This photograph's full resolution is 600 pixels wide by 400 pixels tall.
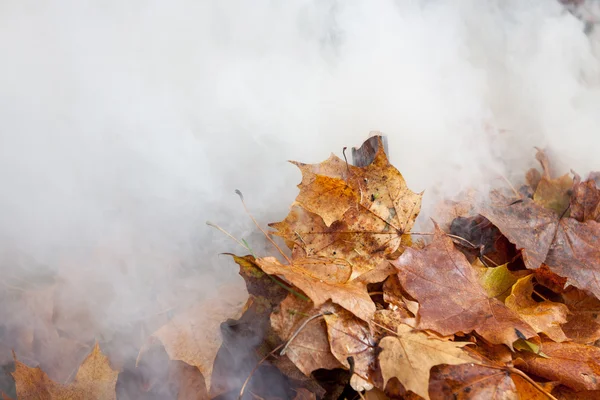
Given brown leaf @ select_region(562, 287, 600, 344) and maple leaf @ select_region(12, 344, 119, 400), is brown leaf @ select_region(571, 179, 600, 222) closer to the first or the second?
brown leaf @ select_region(562, 287, 600, 344)

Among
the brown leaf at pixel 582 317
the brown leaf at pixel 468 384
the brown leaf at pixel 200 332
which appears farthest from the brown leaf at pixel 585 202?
the brown leaf at pixel 200 332

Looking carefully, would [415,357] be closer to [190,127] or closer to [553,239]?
[553,239]

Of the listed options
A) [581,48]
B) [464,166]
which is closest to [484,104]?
[464,166]

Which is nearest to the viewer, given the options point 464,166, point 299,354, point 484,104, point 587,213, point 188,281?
point 299,354

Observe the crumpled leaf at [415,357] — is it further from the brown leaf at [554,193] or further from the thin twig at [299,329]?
the brown leaf at [554,193]

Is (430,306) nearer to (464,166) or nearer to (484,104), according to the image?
(464,166)

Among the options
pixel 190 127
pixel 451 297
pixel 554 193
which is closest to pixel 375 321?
pixel 451 297
